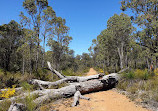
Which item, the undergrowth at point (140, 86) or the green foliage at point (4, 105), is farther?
the undergrowth at point (140, 86)

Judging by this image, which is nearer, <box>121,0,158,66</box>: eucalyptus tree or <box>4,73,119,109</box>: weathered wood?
<box>4,73,119,109</box>: weathered wood

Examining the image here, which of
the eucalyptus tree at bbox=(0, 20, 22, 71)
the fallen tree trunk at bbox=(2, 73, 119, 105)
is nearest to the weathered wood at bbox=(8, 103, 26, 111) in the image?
the fallen tree trunk at bbox=(2, 73, 119, 105)

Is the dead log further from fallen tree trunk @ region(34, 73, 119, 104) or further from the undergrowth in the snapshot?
the undergrowth

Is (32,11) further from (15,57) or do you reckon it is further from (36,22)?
(15,57)

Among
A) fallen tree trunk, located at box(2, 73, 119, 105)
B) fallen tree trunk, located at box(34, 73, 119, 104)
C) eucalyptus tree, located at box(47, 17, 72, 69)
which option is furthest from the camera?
eucalyptus tree, located at box(47, 17, 72, 69)

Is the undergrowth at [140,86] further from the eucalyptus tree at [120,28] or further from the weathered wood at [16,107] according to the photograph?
the eucalyptus tree at [120,28]

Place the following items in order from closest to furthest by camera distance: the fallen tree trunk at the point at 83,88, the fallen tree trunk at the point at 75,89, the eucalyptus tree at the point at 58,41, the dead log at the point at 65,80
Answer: the fallen tree trunk at the point at 75,89 → the fallen tree trunk at the point at 83,88 → the dead log at the point at 65,80 → the eucalyptus tree at the point at 58,41

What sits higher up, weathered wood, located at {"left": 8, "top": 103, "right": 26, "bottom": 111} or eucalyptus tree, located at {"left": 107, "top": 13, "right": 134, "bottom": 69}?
eucalyptus tree, located at {"left": 107, "top": 13, "right": 134, "bottom": 69}

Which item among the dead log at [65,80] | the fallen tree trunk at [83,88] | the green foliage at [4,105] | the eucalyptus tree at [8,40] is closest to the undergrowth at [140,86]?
the fallen tree trunk at [83,88]

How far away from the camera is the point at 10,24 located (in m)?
18.4

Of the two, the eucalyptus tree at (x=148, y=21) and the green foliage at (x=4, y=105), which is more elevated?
the eucalyptus tree at (x=148, y=21)

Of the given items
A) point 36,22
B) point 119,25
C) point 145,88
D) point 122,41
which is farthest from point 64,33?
point 145,88

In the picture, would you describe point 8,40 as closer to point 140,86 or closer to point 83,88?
point 83,88

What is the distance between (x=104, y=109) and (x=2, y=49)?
22428 millimetres
